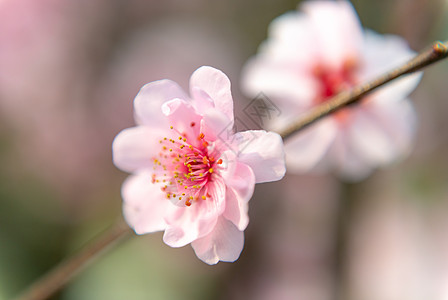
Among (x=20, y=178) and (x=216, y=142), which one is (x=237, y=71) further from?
(x=216, y=142)

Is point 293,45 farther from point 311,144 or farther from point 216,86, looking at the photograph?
point 216,86

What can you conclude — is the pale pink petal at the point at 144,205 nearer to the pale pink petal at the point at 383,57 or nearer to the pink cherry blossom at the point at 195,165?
the pink cherry blossom at the point at 195,165

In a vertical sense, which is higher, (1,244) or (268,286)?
(1,244)

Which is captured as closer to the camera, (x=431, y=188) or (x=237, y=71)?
(x=431, y=188)

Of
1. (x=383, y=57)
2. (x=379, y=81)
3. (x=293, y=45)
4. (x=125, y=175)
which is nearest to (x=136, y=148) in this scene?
(x=379, y=81)

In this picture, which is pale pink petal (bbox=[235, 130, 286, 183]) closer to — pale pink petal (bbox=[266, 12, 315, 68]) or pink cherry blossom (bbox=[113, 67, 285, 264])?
pink cherry blossom (bbox=[113, 67, 285, 264])

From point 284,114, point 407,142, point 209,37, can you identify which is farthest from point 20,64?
point 407,142
